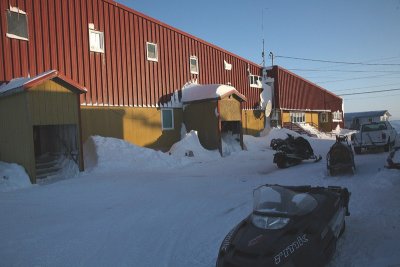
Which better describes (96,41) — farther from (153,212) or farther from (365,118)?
(365,118)

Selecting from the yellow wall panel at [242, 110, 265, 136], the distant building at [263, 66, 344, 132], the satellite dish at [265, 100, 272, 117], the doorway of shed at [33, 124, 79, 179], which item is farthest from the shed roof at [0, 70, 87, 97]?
the distant building at [263, 66, 344, 132]

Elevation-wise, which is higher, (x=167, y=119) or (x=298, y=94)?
(x=298, y=94)

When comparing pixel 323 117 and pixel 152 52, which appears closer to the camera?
pixel 152 52

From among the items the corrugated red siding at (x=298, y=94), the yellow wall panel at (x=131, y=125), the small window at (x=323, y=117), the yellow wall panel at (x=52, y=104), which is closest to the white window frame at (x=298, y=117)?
the corrugated red siding at (x=298, y=94)

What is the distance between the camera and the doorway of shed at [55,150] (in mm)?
12031

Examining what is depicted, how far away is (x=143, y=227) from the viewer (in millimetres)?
6012

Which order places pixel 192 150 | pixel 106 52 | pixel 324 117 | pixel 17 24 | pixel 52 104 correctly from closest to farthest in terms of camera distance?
pixel 52 104, pixel 17 24, pixel 106 52, pixel 192 150, pixel 324 117

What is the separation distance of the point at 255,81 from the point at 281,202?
24.0 meters

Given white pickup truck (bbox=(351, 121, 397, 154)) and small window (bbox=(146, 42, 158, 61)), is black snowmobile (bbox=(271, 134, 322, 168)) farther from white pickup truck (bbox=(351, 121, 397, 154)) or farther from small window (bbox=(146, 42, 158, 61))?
small window (bbox=(146, 42, 158, 61))

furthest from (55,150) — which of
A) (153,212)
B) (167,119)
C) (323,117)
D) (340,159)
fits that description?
(323,117)

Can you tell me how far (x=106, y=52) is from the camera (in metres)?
15.3

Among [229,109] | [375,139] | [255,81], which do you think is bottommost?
[375,139]

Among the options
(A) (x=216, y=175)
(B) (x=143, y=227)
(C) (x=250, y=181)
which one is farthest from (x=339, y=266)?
(A) (x=216, y=175)

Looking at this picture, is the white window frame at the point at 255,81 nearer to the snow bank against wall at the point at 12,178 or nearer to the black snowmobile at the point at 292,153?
the black snowmobile at the point at 292,153
